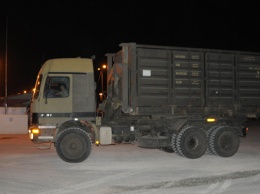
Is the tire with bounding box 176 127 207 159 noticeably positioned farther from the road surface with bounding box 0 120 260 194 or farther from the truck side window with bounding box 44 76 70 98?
the truck side window with bounding box 44 76 70 98

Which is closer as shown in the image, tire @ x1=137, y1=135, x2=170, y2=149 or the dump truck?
the dump truck

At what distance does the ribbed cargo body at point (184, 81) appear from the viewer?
12727 mm

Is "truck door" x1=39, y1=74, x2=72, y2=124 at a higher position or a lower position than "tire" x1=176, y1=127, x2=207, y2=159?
higher

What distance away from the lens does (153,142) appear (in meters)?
12.9

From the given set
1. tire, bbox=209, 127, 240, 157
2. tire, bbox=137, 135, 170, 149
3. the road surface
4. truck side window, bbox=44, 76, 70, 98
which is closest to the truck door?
truck side window, bbox=44, 76, 70, 98

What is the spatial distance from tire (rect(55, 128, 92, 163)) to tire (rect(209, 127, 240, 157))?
4.40 metres

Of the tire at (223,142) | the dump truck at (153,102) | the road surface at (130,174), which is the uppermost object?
the dump truck at (153,102)

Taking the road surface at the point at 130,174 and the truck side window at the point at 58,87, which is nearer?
the road surface at the point at 130,174

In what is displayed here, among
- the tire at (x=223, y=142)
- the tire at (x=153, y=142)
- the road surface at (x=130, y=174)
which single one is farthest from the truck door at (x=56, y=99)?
the tire at (x=223, y=142)

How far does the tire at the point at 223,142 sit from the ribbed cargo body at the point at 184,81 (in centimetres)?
Answer: 74

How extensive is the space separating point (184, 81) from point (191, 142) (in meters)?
2.11

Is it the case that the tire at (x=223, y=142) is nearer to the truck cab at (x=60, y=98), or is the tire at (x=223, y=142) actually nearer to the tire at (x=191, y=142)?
the tire at (x=191, y=142)

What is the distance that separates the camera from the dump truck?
479 inches

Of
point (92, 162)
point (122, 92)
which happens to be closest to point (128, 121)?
point (122, 92)
